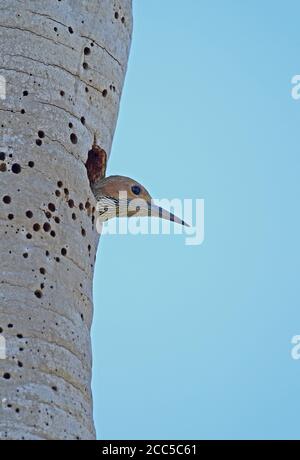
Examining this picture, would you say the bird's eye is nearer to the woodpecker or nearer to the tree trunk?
the woodpecker

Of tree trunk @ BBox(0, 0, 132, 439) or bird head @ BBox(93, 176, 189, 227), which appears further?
bird head @ BBox(93, 176, 189, 227)

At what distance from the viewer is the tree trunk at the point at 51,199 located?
11.5m

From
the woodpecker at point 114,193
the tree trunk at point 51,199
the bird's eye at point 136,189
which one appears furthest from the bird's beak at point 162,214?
the tree trunk at point 51,199

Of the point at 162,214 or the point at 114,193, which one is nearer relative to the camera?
the point at 114,193

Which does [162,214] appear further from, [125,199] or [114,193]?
[114,193]

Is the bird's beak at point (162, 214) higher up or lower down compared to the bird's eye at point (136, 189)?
lower down

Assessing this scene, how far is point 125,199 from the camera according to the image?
1355 centimetres

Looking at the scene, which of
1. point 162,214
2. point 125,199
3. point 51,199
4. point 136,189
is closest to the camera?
point 51,199

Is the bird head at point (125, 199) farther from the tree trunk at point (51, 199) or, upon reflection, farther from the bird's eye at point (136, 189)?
the tree trunk at point (51, 199)

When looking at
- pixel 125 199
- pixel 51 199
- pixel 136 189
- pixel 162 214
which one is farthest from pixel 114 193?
pixel 51 199

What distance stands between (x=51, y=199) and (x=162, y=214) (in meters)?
1.88

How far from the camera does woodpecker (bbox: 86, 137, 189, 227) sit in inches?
523

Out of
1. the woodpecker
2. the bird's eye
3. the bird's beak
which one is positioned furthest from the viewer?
the bird's beak

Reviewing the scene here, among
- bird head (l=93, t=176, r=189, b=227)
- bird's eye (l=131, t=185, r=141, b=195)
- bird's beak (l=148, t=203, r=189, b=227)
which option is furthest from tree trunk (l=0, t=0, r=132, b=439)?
bird's beak (l=148, t=203, r=189, b=227)
